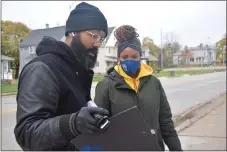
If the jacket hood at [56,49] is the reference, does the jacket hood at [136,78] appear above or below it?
below

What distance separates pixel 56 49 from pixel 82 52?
0.14 m

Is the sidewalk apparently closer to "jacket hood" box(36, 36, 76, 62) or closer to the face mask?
the face mask

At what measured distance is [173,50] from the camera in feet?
323

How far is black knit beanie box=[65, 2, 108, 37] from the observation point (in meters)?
1.67

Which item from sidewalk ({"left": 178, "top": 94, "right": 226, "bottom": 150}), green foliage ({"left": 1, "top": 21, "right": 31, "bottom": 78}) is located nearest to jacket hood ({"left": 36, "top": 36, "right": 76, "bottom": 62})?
sidewalk ({"left": 178, "top": 94, "right": 226, "bottom": 150})

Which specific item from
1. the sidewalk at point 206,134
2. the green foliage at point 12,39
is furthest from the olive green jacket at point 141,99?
the green foliage at point 12,39

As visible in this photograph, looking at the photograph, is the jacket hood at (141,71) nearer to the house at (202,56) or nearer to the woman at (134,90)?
the woman at (134,90)

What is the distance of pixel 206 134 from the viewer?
22.9ft

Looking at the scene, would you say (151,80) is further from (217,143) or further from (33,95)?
(217,143)

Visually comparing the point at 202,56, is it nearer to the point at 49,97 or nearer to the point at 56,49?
the point at 56,49

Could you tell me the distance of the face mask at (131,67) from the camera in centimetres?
271

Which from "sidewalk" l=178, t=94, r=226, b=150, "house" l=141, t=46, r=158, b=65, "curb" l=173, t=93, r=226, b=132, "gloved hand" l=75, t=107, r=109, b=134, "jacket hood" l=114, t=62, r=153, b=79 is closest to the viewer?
A: "gloved hand" l=75, t=107, r=109, b=134

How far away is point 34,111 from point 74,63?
0.38 meters

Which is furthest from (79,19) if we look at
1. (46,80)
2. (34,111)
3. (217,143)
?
(217,143)
